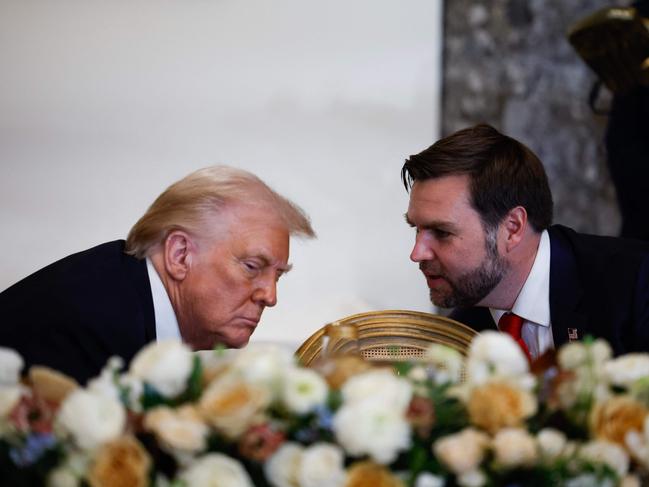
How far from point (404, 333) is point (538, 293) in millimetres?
521

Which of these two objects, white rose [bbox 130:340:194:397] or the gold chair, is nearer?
white rose [bbox 130:340:194:397]

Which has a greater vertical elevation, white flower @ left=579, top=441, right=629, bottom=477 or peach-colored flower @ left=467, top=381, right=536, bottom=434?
peach-colored flower @ left=467, top=381, right=536, bottom=434

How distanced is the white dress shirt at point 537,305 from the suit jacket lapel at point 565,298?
3 centimetres

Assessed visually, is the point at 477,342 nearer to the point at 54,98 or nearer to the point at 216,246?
the point at 216,246

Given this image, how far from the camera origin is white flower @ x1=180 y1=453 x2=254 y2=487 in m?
0.86

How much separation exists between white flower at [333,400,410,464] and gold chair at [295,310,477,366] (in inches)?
48.5

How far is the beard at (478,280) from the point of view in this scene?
8.46 ft

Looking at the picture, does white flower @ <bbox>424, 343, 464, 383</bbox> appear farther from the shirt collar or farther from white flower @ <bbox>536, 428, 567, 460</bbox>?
the shirt collar

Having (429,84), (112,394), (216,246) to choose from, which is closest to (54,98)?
(429,84)

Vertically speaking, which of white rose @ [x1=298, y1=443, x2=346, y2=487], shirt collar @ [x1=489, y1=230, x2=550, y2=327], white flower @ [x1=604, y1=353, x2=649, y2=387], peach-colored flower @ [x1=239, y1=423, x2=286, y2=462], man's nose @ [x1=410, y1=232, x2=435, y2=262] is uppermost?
white flower @ [x1=604, y1=353, x2=649, y2=387]

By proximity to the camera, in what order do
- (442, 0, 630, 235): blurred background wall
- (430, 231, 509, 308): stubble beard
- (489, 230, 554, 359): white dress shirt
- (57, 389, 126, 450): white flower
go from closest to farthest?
1. (57, 389, 126, 450): white flower
2. (489, 230, 554, 359): white dress shirt
3. (430, 231, 509, 308): stubble beard
4. (442, 0, 630, 235): blurred background wall

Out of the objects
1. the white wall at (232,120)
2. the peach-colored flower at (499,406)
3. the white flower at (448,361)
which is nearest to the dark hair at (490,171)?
the white wall at (232,120)

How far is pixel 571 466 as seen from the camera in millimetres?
943

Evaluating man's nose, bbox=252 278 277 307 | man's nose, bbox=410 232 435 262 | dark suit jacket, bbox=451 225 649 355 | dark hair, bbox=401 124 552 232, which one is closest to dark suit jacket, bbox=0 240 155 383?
man's nose, bbox=252 278 277 307
